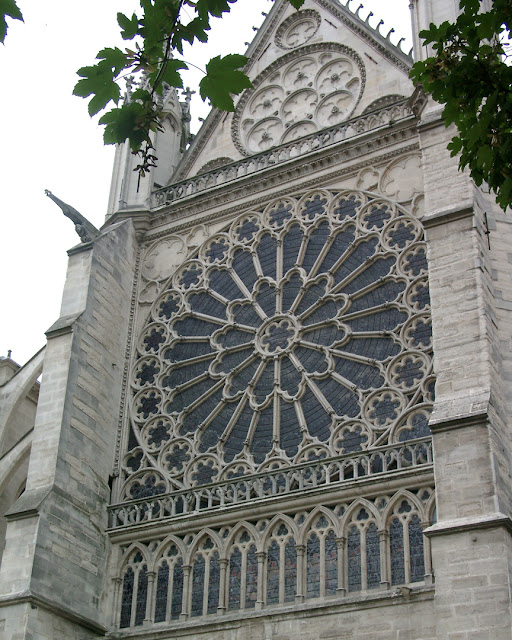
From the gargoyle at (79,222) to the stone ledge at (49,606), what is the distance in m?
6.28

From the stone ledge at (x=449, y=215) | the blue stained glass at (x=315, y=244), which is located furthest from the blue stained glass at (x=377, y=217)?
the stone ledge at (x=449, y=215)

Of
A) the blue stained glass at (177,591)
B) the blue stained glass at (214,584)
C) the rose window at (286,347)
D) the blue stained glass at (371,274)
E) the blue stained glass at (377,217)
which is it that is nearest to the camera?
the blue stained glass at (214,584)

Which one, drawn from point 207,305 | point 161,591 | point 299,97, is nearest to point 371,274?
point 207,305

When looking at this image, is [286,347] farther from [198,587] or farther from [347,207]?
[198,587]

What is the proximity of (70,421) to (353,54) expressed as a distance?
857 centimetres

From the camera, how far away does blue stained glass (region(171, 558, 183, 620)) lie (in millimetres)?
13914

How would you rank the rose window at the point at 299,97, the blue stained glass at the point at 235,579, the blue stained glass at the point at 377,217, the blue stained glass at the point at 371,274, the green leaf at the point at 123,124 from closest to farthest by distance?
the green leaf at the point at 123,124 → the blue stained glass at the point at 235,579 → the blue stained glass at the point at 371,274 → the blue stained glass at the point at 377,217 → the rose window at the point at 299,97

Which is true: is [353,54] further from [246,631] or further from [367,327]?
[246,631]

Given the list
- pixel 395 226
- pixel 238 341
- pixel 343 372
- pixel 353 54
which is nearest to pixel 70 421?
pixel 238 341

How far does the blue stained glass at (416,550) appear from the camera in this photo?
12.5m

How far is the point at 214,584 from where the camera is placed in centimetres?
1383

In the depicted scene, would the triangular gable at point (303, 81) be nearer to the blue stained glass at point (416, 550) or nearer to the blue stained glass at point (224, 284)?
the blue stained glass at point (224, 284)

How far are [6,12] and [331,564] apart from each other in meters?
8.93

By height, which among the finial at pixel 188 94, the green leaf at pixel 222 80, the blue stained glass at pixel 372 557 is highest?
the finial at pixel 188 94
